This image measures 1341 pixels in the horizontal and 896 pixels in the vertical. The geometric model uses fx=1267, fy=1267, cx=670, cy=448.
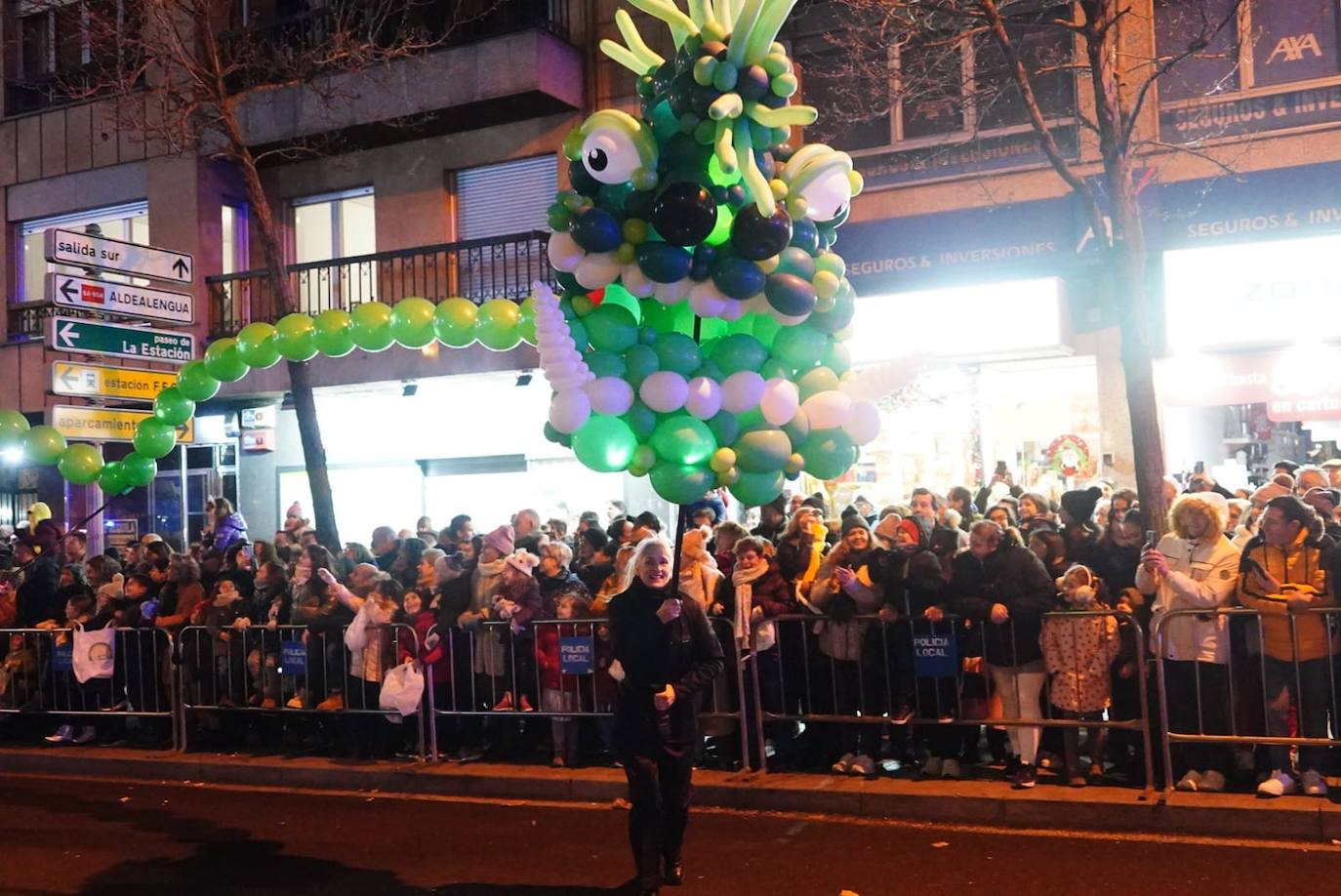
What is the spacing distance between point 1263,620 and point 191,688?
859cm

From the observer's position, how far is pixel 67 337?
12.7m

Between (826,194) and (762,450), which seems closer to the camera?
(762,450)

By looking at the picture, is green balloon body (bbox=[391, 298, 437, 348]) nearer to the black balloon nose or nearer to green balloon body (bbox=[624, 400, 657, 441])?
green balloon body (bbox=[624, 400, 657, 441])

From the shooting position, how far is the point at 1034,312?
1428cm

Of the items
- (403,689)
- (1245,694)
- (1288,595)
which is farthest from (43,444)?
(1288,595)

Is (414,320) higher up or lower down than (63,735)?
higher up

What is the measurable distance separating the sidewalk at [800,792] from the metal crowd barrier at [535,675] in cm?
43

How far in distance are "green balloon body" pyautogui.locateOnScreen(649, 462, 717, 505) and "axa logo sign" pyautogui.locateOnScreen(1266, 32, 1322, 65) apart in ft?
38.1

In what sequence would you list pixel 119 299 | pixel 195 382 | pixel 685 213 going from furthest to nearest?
pixel 119 299 → pixel 195 382 → pixel 685 213

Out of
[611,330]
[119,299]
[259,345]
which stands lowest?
[611,330]

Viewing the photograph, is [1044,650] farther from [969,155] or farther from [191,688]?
[969,155]

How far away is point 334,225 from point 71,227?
472 cm

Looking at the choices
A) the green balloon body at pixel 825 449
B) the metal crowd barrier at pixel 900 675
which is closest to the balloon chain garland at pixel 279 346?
the metal crowd barrier at pixel 900 675

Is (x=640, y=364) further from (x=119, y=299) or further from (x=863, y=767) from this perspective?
(x=119, y=299)
